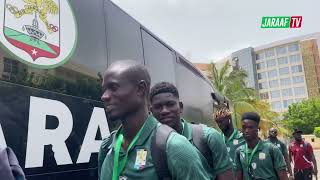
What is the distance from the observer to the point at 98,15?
10.0 feet

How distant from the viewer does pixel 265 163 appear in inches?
165

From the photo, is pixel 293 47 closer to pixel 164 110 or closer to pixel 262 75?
pixel 262 75

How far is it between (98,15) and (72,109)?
92 centimetres

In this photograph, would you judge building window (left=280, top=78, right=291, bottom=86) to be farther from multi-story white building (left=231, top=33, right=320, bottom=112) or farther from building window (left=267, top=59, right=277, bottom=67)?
building window (left=267, top=59, right=277, bottom=67)

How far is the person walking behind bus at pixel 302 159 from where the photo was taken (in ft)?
29.0

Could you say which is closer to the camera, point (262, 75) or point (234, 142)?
point (234, 142)

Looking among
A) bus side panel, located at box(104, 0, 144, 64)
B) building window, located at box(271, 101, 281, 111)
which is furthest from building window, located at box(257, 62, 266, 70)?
bus side panel, located at box(104, 0, 144, 64)

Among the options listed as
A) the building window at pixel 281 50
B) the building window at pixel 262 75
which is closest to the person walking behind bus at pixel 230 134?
the building window at pixel 281 50

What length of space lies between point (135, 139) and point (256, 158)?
2.85 meters

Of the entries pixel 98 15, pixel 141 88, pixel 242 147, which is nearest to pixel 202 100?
pixel 242 147

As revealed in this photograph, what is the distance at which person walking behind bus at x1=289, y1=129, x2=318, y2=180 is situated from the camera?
348 inches

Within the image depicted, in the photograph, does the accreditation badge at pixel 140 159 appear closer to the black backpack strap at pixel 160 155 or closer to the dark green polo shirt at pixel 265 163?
the black backpack strap at pixel 160 155

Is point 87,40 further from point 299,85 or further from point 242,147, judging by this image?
point 299,85

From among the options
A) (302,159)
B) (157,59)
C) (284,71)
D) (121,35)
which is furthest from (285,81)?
(121,35)
